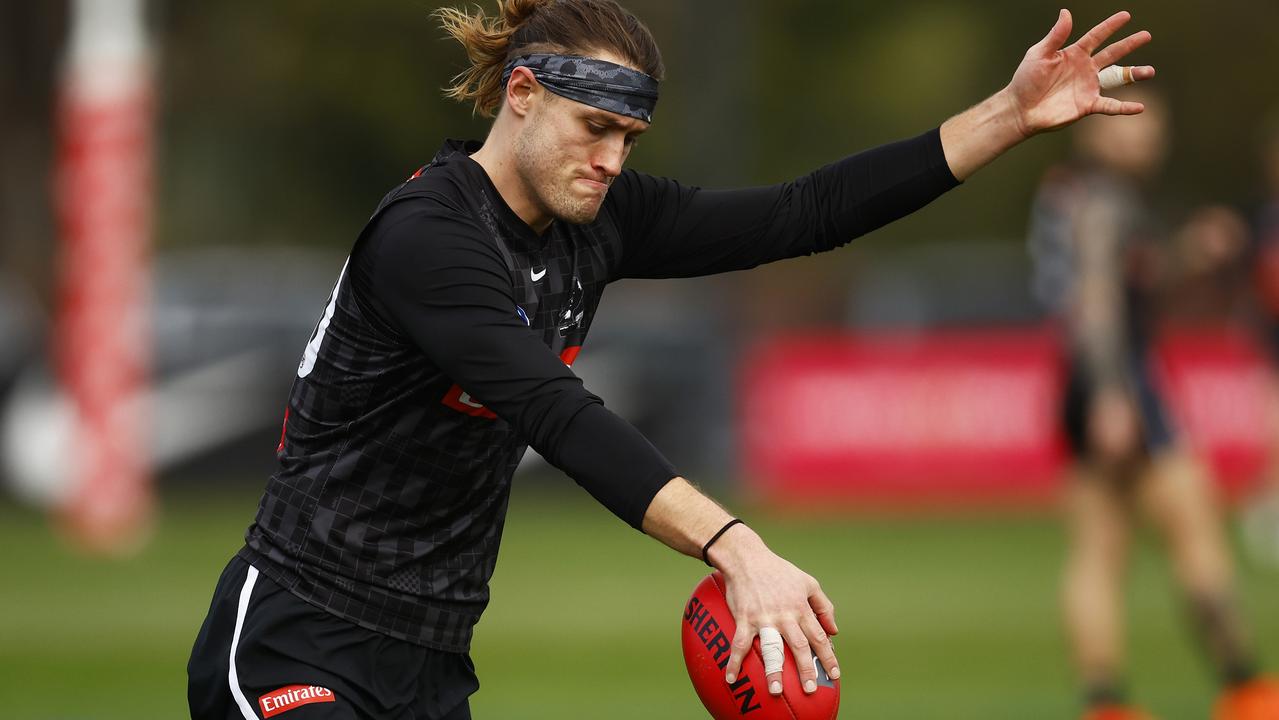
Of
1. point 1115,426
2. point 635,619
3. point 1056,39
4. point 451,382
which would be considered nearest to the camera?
point 451,382

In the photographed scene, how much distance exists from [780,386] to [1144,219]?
9.18 meters

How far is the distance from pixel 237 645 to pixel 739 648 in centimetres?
121

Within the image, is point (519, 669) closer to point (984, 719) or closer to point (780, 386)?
point (984, 719)

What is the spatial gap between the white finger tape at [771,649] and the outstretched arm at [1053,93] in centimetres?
144

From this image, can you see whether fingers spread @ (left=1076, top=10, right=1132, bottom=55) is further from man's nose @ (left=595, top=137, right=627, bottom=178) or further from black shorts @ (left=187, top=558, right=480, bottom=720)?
black shorts @ (left=187, top=558, right=480, bottom=720)

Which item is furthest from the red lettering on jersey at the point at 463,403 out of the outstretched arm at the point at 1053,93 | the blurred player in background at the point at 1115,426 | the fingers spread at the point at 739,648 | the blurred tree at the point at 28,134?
the blurred tree at the point at 28,134

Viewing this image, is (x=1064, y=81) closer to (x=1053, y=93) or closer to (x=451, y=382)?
(x=1053, y=93)

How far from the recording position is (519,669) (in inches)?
386

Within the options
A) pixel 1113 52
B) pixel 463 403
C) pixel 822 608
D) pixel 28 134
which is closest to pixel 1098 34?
pixel 1113 52

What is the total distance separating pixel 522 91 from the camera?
4.19m

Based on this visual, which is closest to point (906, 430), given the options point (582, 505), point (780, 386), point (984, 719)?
point (780, 386)

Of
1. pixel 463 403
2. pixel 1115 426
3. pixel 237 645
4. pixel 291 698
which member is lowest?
pixel 291 698

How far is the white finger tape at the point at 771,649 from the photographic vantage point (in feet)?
11.8

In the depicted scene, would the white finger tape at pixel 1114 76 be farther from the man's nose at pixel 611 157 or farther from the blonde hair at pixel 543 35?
the man's nose at pixel 611 157
